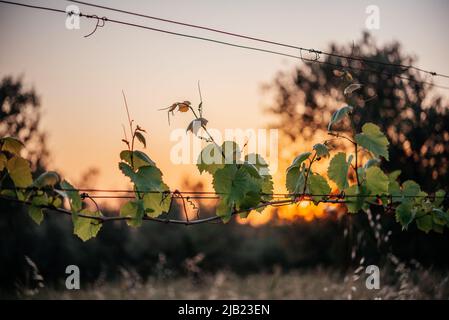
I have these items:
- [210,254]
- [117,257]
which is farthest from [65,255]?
[210,254]

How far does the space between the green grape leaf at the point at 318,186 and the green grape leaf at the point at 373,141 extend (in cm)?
26

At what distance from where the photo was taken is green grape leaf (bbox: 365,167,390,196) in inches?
98.7

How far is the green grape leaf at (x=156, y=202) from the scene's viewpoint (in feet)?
7.53

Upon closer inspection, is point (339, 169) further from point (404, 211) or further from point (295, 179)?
point (404, 211)

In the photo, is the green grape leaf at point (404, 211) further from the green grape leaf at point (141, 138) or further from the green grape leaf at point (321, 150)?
the green grape leaf at point (141, 138)

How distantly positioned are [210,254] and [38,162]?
6.55 m

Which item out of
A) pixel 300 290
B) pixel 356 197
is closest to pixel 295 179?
pixel 356 197

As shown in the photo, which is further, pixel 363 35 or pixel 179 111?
pixel 363 35

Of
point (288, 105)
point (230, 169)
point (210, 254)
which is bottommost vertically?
point (210, 254)

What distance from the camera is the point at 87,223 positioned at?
87.5 inches

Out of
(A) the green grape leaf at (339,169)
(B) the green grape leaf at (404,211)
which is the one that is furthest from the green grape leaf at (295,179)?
(B) the green grape leaf at (404,211)

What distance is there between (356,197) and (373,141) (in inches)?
12.1

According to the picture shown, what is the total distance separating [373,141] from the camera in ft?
8.02
